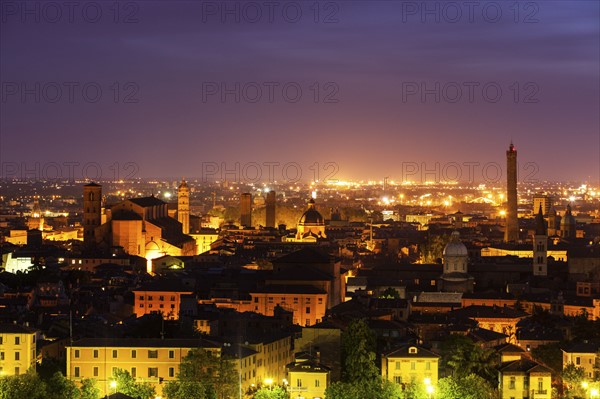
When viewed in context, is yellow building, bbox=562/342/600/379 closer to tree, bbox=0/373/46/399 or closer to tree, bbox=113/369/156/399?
tree, bbox=113/369/156/399

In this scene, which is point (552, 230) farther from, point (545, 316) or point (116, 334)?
point (116, 334)

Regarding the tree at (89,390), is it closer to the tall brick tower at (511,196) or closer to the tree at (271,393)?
the tree at (271,393)

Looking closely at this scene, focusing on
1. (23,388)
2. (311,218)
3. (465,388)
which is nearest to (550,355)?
(465,388)

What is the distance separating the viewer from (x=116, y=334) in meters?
44.2

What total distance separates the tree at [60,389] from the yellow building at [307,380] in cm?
516

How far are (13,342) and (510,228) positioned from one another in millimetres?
58548

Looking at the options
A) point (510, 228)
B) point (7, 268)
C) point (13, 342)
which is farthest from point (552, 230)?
point (13, 342)

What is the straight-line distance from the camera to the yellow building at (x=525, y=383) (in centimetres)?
4016

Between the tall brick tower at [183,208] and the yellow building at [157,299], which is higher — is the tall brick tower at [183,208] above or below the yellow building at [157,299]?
above

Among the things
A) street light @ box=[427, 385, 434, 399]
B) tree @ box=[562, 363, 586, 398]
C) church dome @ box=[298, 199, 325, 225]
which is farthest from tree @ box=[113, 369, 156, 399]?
church dome @ box=[298, 199, 325, 225]

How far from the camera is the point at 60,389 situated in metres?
38.3

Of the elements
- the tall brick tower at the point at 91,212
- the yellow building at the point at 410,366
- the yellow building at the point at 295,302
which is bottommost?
the yellow building at the point at 410,366

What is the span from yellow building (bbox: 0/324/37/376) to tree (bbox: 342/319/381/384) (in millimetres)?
7843

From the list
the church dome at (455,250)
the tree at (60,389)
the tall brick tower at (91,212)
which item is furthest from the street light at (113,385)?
the tall brick tower at (91,212)
